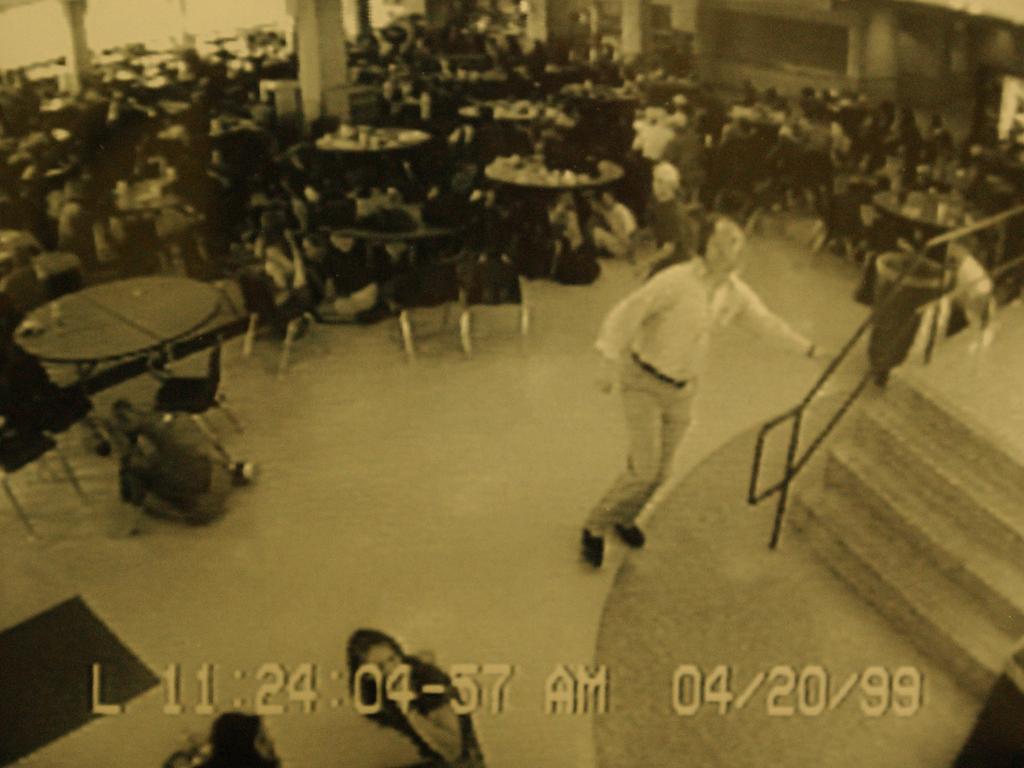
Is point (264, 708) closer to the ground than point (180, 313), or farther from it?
closer to the ground

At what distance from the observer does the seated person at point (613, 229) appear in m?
9.29

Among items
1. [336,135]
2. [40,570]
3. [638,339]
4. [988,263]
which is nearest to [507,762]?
[638,339]

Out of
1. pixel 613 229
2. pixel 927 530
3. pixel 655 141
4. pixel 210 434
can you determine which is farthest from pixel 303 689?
pixel 655 141

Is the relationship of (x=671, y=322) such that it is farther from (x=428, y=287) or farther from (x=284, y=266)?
(x=284, y=266)

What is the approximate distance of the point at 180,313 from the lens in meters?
6.23

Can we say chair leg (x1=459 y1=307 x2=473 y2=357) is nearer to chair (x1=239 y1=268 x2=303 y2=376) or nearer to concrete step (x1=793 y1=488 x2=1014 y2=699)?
chair (x1=239 y1=268 x2=303 y2=376)

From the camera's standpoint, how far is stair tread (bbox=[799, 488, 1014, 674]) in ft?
14.3

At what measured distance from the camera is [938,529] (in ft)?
15.8

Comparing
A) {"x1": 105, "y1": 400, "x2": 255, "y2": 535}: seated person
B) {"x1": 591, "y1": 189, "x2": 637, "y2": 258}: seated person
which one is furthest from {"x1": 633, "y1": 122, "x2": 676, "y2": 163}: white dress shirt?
{"x1": 105, "y1": 400, "x2": 255, "y2": 535}: seated person

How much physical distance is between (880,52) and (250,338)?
1061 centimetres

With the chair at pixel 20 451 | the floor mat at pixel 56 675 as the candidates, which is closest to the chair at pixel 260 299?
the chair at pixel 20 451

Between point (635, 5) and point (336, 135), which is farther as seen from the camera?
point (635, 5)

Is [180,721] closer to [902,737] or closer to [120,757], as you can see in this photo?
[120,757]

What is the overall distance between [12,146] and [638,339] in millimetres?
7636
